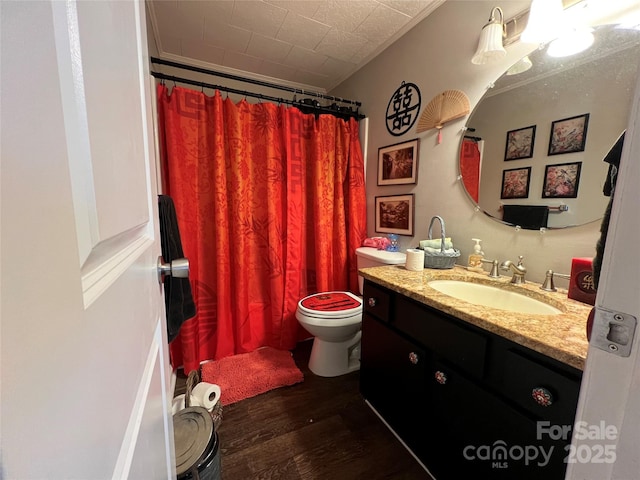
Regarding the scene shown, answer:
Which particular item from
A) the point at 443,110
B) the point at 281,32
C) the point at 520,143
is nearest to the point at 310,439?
the point at 520,143

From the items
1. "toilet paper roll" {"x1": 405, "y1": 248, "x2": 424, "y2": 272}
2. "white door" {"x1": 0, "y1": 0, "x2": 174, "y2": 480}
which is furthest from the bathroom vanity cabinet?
"white door" {"x1": 0, "y1": 0, "x2": 174, "y2": 480}

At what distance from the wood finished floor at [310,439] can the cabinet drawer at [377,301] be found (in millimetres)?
604

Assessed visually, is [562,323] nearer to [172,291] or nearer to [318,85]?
[172,291]

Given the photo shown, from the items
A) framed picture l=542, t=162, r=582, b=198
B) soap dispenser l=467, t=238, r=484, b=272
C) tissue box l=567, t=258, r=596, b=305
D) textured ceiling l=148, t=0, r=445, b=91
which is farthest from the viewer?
textured ceiling l=148, t=0, r=445, b=91

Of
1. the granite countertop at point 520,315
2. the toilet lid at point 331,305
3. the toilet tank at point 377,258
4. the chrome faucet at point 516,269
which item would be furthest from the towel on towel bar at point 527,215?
the toilet lid at point 331,305

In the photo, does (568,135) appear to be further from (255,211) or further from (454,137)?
(255,211)

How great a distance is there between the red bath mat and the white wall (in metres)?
1.19

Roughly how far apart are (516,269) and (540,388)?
1.92 ft

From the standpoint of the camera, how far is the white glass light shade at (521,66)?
3.70 ft

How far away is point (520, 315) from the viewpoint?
0.82 m

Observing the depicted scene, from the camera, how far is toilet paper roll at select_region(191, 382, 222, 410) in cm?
117

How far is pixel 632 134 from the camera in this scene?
348mm

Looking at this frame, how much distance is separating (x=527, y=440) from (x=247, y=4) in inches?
90.3

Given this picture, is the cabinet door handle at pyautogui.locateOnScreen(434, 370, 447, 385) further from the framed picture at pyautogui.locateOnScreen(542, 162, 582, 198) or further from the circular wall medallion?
the circular wall medallion
